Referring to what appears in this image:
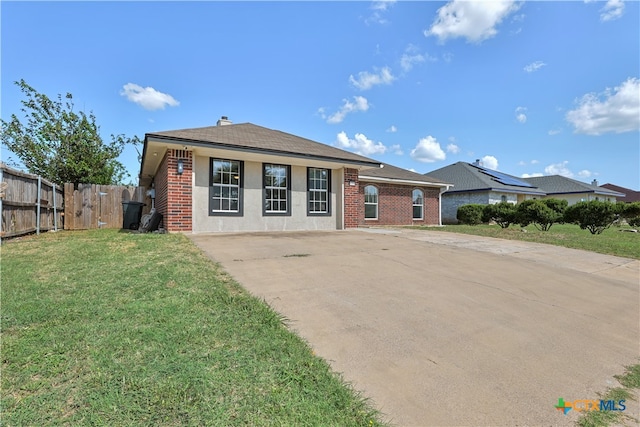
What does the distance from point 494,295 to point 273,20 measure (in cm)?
943

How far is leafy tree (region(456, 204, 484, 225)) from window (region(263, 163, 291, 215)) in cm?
1293

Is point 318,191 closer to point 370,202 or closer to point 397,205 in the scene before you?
point 370,202

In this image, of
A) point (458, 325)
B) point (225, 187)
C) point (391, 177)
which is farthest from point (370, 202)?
point (458, 325)

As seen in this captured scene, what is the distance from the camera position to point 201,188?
9305 mm

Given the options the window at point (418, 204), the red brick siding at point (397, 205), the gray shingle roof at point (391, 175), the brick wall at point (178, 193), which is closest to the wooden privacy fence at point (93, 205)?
the brick wall at point (178, 193)

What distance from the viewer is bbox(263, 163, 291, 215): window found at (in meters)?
10.3

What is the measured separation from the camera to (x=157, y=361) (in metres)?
1.99

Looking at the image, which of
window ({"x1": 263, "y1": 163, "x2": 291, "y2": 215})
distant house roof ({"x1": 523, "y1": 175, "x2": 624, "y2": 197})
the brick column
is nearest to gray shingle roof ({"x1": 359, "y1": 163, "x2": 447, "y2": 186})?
the brick column

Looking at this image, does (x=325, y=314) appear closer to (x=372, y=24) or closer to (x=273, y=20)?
(x=273, y=20)

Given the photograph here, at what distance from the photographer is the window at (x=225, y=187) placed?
375 inches

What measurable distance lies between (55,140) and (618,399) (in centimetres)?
2044

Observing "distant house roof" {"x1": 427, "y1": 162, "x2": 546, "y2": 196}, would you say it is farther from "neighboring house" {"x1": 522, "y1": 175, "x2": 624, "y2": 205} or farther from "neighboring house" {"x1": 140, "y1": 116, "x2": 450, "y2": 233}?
"neighboring house" {"x1": 140, "y1": 116, "x2": 450, "y2": 233}

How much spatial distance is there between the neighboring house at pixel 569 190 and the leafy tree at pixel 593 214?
16.1 meters

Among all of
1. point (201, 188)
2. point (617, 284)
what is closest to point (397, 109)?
point (201, 188)
